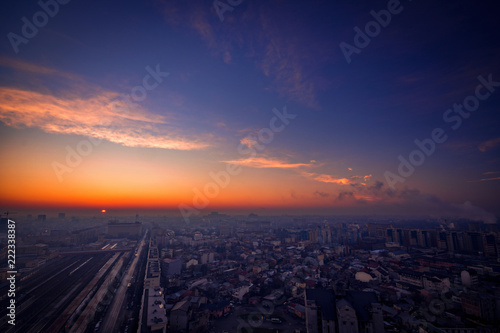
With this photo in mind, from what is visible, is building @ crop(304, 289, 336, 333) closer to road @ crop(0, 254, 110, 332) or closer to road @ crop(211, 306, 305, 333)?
road @ crop(211, 306, 305, 333)

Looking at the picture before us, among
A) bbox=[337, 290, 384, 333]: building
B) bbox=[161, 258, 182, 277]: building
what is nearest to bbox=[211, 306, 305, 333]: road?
bbox=[337, 290, 384, 333]: building

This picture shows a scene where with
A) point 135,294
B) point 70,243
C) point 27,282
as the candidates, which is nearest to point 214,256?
point 135,294

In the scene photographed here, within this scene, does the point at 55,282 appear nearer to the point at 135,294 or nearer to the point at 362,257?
the point at 135,294

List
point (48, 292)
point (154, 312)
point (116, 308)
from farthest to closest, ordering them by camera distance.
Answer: point (48, 292) < point (116, 308) < point (154, 312)

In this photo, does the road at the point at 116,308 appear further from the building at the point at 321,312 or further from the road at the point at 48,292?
the building at the point at 321,312

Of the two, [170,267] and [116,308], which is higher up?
[116,308]

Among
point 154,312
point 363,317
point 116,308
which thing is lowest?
point 116,308

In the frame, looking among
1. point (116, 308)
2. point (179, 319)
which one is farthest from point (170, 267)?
point (179, 319)

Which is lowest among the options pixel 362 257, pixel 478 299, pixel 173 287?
pixel 362 257

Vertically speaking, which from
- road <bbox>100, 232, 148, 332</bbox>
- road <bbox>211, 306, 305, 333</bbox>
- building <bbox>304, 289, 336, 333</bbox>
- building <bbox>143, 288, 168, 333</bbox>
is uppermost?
building <bbox>304, 289, 336, 333</bbox>

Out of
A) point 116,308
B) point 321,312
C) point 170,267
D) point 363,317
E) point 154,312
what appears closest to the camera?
point 363,317

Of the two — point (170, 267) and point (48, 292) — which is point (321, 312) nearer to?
point (170, 267)
